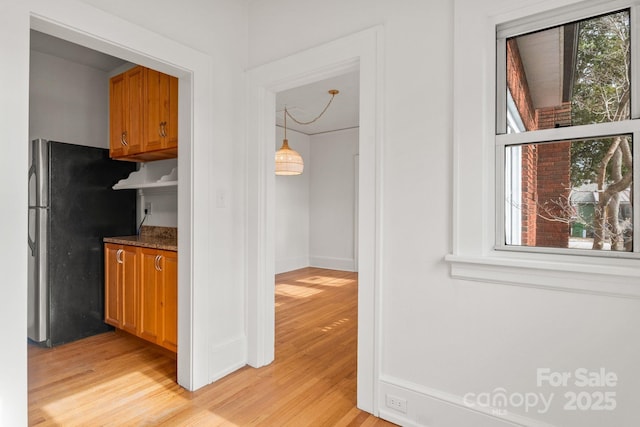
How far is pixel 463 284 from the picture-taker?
5.67 feet

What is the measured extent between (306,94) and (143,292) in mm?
2925

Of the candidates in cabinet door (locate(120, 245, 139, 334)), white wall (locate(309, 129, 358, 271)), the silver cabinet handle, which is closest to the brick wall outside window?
the silver cabinet handle

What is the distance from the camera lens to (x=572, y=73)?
157 centimetres

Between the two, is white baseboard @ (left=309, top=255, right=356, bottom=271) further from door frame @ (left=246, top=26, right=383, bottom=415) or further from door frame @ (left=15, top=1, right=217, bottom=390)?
door frame @ (left=15, top=1, right=217, bottom=390)

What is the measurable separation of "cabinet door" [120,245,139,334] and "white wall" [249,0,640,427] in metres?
2.09

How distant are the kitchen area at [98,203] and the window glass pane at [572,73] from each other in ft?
7.43

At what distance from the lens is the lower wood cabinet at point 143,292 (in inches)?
103

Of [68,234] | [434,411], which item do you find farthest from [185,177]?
[434,411]

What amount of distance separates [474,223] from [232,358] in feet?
6.16

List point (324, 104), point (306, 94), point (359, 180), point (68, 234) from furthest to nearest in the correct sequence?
point (324, 104) → point (306, 94) → point (68, 234) → point (359, 180)

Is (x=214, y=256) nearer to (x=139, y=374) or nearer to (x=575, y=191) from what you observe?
(x=139, y=374)

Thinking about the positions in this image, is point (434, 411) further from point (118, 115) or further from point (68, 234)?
point (118, 115)

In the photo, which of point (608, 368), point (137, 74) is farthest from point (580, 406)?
point (137, 74)

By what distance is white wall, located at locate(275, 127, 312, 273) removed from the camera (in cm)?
627
